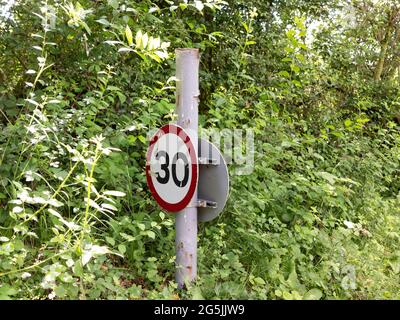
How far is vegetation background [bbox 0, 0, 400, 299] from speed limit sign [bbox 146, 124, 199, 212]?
26 cm

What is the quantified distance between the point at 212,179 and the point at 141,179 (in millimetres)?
967

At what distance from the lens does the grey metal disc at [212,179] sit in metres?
2.81

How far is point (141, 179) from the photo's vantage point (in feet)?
12.0

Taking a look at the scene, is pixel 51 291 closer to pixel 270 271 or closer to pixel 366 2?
pixel 270 271

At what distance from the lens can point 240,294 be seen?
9.79 ft

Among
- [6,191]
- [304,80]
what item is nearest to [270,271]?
[6,191]

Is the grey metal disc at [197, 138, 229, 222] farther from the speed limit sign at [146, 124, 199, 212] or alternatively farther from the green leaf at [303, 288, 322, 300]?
the green leaf at [303, 288, 322, 300]

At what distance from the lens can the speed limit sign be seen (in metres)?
2.74

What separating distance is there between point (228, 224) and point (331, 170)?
1.89 m

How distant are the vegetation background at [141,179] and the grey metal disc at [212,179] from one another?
0.33 m

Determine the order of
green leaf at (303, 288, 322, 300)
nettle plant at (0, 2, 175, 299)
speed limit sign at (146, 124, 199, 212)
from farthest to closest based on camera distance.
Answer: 1. green leaf at (303, 288, 322, 300)
2. speed limit sign at (146, 124, 199, 212)
3. nettle plant at (0, 2, 175, 299)

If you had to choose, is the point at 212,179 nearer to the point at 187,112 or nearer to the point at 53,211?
the point at 187,112

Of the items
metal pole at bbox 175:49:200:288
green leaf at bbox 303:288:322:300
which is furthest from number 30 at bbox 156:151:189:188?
green leaf at bbox 303:288:322:300

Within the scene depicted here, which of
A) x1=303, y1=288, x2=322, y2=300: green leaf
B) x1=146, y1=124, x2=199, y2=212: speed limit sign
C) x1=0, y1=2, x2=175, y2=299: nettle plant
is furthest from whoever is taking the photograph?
x1=303, y1=288, x2=322, y2=300: green leaf
